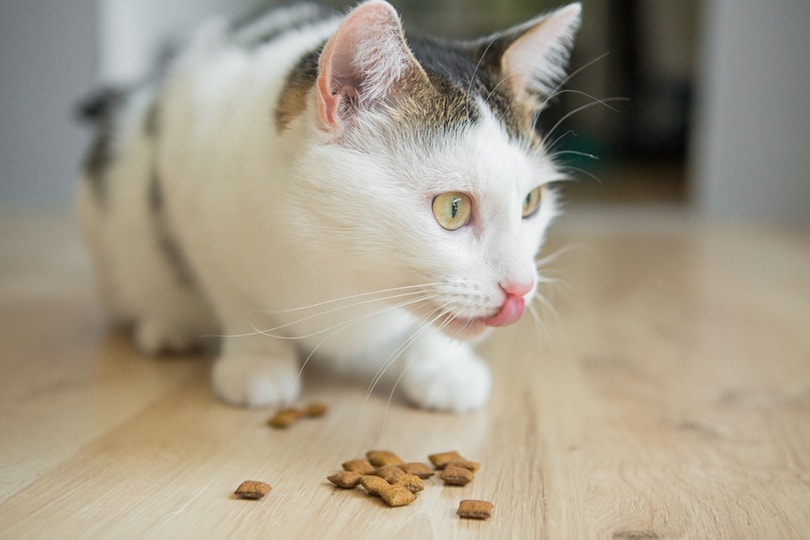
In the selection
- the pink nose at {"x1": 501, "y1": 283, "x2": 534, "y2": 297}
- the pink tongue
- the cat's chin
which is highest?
the pink nose at {"x1": 501, "y1": 283, "x2": 534, "y2": 297}

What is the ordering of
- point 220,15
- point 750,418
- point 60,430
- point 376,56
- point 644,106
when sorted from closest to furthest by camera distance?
point 376,56 < point 60,430 < point 750,418 < point 220,15 < point 644,106

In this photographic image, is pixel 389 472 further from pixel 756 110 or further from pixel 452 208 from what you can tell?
pixel 756 110

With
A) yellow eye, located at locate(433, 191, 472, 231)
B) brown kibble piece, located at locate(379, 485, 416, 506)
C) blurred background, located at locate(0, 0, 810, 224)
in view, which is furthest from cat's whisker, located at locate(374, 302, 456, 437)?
blurred background, located at locate(0, 0, 810, 224)

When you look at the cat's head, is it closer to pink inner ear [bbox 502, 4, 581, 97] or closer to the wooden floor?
pink inner ear [bbox 502, 4, 581, 97]

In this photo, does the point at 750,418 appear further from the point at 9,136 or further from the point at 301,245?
the point at 9,136

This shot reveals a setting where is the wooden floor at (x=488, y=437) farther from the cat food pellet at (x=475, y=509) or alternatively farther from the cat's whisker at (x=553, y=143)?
the cat's whisker at (x=553, y=143)

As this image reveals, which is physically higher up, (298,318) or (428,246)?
(428,246)

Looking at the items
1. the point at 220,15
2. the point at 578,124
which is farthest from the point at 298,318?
the point at 578,124
